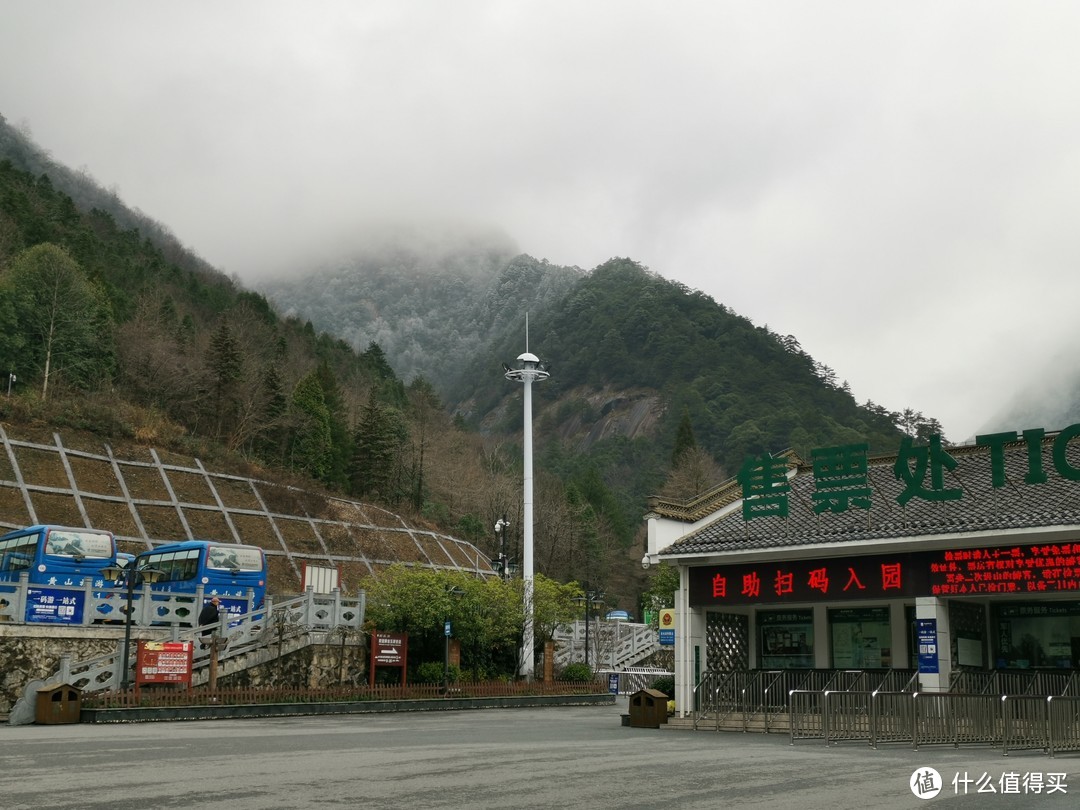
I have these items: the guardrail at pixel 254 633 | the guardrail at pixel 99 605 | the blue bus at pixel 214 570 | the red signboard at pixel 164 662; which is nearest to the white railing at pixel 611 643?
the blue bus at pixel 214 570

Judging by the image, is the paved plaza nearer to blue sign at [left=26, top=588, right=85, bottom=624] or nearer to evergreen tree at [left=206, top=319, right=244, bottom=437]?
blue sign at [left=26, top=588, right=85, bottom=624]

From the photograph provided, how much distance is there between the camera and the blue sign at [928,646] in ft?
70.5

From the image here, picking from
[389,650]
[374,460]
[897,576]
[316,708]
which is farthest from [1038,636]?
[374,460]

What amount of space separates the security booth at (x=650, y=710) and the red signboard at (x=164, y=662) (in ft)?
33.9

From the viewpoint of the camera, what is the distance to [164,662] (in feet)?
80.2

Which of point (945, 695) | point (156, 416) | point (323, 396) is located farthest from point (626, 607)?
point (945, 695)

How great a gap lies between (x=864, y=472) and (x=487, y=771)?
44.9 feet

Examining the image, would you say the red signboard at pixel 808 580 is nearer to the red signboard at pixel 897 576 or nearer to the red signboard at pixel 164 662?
the red signboard at pixel 897 576

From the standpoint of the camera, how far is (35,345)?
194ft

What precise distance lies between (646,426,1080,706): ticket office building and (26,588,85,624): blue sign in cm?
1457

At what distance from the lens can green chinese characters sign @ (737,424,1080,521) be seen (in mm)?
21906

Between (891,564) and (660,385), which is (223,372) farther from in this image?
(660,385)

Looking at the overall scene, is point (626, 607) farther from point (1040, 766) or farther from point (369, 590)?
point (1040, 766)

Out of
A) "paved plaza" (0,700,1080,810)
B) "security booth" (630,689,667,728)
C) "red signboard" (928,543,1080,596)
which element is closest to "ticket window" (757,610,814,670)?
"security booth" (630,689,667,728)
